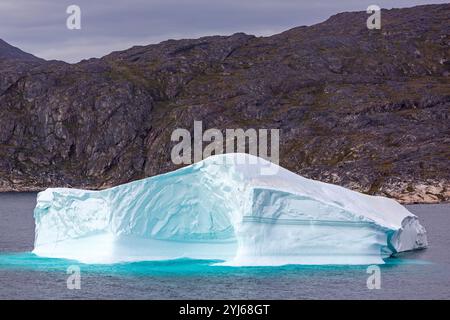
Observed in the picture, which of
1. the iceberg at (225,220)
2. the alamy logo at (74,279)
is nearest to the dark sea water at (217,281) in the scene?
the alamy logo at (74,279)

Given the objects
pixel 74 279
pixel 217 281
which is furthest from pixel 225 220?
pixel 74 279

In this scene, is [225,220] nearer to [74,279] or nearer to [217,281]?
[217,281]

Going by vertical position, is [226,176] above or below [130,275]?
above

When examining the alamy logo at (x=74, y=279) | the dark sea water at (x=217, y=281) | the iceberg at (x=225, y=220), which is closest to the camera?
the dark sea water at (x=217, y=281)

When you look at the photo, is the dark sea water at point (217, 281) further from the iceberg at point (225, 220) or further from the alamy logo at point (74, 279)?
the iceberg at point (225, 220)

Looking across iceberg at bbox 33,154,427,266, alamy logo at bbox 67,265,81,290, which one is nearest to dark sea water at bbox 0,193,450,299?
alamy logo at bbox 67,265,81,290

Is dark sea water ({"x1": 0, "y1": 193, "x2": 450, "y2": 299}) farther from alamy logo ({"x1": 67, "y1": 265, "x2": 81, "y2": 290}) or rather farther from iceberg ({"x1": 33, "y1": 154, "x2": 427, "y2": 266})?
iceberg ({"x1": 33, "y1": 154, "x2": 427, "y2": 266})

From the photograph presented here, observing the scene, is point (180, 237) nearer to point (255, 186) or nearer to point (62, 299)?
point (255, 186)
